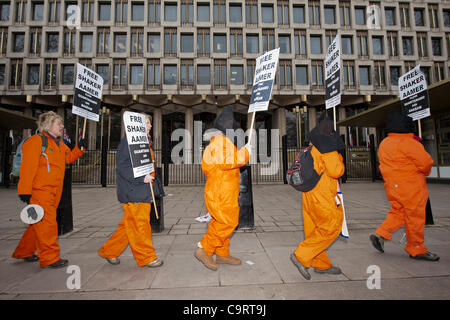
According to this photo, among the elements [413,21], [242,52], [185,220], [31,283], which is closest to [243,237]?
[185,220]

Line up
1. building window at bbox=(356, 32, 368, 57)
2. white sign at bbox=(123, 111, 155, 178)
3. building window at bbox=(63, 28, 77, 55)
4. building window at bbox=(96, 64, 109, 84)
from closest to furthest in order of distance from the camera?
white sign at bbox=(123, 111, 155, 178) < building window at bbox=(96, 64, 109, 84) < building window at bbox=(63, 28, 77, 55) < building window at bbox=(356, 32, 368, 57)

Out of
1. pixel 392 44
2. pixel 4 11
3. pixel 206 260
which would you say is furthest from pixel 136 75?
pixel 392 44

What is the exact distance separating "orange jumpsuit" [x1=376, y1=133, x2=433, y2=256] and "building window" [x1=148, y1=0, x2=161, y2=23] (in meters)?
27.7

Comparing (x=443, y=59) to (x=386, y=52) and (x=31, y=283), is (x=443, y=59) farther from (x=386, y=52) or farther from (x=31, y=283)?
(x=31, y=283)

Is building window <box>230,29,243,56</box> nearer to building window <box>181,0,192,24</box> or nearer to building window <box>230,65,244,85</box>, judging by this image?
building window <box>230,65,244,85</box>

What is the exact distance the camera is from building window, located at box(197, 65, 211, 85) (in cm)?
2444

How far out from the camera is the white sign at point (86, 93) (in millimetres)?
3887

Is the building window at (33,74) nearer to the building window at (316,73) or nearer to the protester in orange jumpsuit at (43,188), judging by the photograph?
the protester in orange jumpsuit at (43,188)

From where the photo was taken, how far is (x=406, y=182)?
2.87 m

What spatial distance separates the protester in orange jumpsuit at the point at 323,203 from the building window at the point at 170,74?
24325 millimetres

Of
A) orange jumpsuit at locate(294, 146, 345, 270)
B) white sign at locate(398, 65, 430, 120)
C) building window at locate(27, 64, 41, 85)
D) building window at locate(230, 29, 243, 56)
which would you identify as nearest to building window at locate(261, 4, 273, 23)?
building window at locate(230, 29, 243, 56)

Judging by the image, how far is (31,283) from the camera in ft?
7.73

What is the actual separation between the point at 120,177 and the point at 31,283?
136 cm

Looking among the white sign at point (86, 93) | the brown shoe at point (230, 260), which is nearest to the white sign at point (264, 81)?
the brown shoe at point (230, 260)
